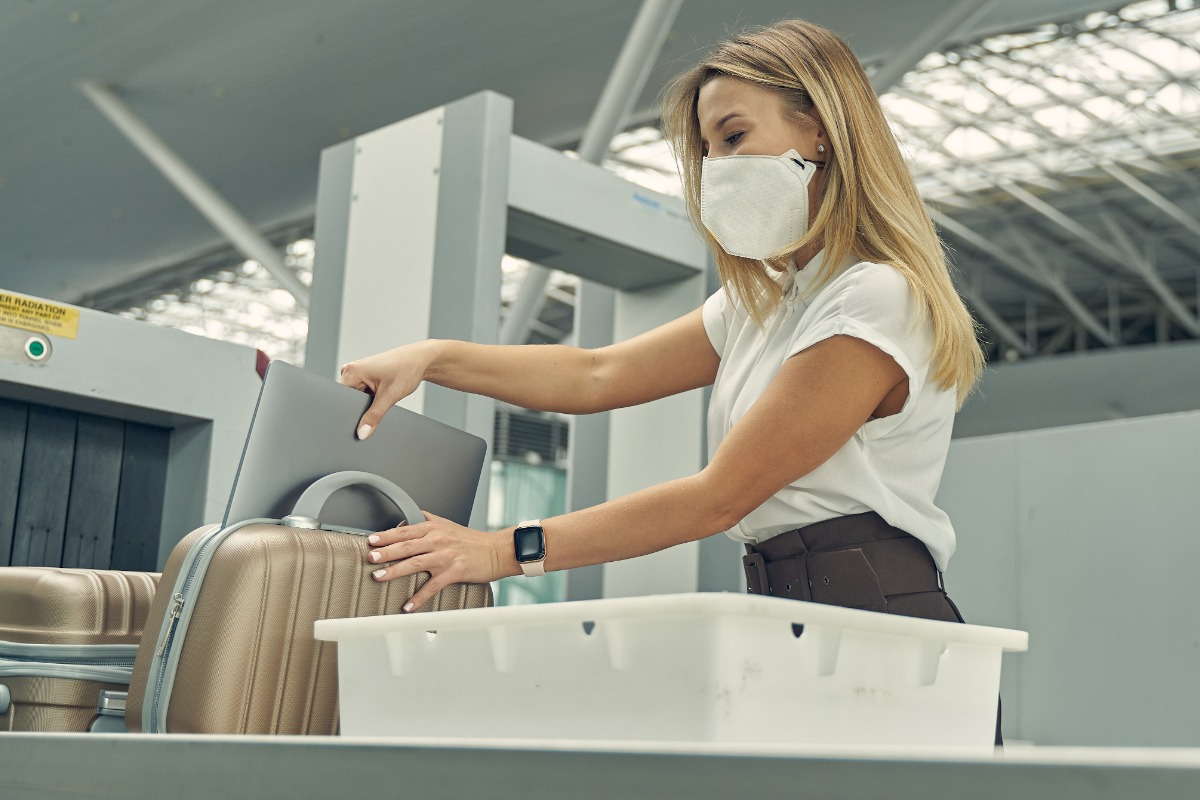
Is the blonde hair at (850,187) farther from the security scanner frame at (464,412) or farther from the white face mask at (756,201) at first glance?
the security scanner frame at (464,412)

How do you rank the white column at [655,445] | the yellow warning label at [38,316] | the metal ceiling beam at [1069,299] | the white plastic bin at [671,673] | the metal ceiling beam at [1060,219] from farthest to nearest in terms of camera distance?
the metal ceiling beam at [1069,299] → the metal ceiling beam at [1060,219] → the white column at [655,445] → the yellow warning label at [38,316] → the white plastic bin at [671,673]

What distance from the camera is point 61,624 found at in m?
1.36

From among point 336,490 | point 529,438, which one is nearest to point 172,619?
point 336,490

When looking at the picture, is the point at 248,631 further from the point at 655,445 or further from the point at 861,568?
the point at 655,445

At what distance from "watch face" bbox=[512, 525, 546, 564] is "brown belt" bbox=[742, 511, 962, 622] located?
275 mm

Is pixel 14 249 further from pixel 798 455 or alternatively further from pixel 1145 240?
pixel 1145 240

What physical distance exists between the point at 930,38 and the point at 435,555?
28.5ft

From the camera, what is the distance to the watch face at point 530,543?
122 centimetres

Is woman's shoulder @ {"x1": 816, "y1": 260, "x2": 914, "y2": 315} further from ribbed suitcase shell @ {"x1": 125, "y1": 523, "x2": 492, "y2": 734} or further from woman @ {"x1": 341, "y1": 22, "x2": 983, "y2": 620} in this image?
ribbed suitcase shell @ {"x1": 125, "y1": 523, "x2": 492, "y2": 734}

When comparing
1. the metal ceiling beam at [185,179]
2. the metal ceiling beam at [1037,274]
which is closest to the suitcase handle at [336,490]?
the metal ceiling beam at [185,179]

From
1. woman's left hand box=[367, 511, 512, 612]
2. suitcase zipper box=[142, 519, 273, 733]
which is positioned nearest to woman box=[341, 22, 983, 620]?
woman's left hand box=[367, 511, 512, 612]

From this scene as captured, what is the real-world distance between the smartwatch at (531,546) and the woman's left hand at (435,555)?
2 cm

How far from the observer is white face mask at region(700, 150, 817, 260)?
148 centimetres

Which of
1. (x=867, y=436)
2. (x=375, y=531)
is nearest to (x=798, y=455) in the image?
(x=867, y=436)
